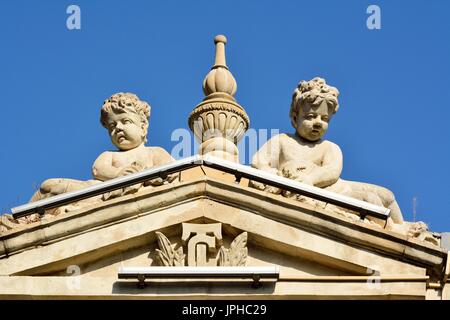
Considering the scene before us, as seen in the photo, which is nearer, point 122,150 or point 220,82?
point 122,150

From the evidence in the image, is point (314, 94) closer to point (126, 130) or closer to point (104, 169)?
point (126, 130)

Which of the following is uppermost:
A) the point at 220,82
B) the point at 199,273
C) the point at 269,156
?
the point at 220,82

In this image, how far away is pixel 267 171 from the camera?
34.3 meters

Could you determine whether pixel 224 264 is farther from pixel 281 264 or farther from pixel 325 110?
pixel 325 110

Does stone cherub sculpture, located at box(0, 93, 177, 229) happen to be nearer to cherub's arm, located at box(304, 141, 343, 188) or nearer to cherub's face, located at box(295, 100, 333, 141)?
cherub's face, located at box(295, 100, 333, 141)

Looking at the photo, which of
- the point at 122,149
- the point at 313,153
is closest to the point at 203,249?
the point at 313,153

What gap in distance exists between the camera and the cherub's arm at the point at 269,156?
35344 millimetres

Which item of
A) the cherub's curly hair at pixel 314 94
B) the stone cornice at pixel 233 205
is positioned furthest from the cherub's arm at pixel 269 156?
the stone cornice at pixel 233 205

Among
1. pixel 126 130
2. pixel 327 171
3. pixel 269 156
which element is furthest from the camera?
pixel 126 130

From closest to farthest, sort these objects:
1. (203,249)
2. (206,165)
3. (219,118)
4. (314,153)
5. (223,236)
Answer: (203,249), (223,236), (206,165), (314,153), (219,118)

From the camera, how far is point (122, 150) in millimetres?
36219

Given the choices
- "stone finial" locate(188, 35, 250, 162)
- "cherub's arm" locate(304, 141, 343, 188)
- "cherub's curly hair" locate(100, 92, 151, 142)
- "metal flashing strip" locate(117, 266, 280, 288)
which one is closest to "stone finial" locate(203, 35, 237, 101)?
"stone finial" locate(188, 35, 250, 162)

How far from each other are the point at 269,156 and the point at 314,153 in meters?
0.79

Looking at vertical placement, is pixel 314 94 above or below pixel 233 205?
above
